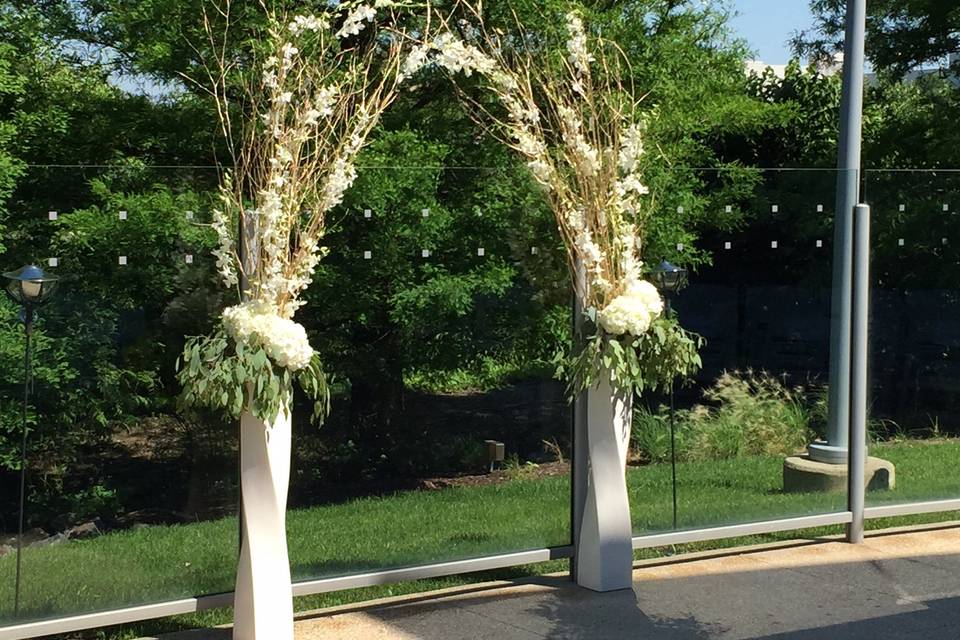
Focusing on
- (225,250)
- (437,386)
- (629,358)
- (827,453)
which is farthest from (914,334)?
(225,250)

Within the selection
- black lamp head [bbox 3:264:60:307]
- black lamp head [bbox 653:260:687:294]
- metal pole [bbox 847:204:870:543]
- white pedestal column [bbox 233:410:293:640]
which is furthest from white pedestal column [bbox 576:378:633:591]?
black lamp head [bbox 3:264:60:307]

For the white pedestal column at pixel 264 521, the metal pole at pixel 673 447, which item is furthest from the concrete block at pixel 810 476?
the white pedestal column at pixel 264 521

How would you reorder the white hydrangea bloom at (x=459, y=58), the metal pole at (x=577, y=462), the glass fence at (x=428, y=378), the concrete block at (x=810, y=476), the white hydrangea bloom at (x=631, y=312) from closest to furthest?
the glass fence at (x=428, y=378), the white hydrangea bloom at (x=459, y=58), the white hydrangea bloom at (x=631, y=312), the metal pole at (x=577, y=462), the concrete block at (x=810, y=476)

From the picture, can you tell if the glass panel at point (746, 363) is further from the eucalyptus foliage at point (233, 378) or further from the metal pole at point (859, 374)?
the eucalyptus foliage at point (233, 378)

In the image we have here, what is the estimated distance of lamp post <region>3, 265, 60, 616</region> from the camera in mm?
5285

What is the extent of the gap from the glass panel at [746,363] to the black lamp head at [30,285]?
3.39m

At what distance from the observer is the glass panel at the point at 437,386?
6266 millimetres

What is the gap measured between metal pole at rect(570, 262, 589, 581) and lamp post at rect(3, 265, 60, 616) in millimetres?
2735

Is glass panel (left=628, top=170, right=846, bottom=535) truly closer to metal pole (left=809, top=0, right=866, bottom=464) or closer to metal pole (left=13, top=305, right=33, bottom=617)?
metal pole (left=809, top=0, right=866, bottom=464)

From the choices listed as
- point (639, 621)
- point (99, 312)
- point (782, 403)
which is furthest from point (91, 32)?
point (639, 621)

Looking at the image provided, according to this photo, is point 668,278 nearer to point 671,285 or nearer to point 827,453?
point 671,285

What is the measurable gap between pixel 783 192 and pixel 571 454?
2.22 meters

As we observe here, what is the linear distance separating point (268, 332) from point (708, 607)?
2751mm

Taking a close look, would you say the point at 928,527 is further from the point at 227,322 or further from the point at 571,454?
the point at 227,322
